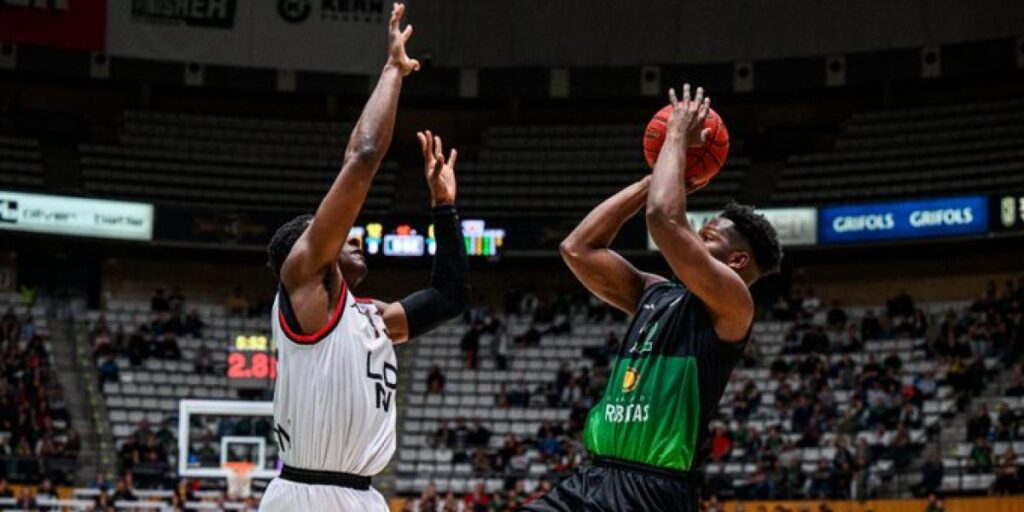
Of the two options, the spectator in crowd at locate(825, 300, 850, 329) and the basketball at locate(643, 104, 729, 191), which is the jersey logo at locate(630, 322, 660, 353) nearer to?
the basketball at locate(643, 104, 729, 191)

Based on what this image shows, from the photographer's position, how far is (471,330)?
3134cm

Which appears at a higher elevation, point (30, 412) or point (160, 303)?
point (160, 303)

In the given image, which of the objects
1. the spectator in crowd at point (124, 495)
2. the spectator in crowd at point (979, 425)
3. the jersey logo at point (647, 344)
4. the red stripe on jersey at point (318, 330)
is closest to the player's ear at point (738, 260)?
the jersey logo at point (647, 344)

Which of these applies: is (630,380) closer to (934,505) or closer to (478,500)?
(934,505)

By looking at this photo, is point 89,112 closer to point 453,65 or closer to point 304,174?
point 304,174

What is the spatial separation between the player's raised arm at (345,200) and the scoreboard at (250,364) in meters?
16.6

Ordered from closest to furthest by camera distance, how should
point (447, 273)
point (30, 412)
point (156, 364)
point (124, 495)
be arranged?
point (447, 273)
point (124, 495)
point (30, 412)
point (156, 364)

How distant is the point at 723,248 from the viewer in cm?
A: 523

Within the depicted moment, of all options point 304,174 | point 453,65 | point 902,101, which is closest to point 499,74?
point 453,65

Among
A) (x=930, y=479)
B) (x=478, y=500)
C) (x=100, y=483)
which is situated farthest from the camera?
(x=100, y=483)

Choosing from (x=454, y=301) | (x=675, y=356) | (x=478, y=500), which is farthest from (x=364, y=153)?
(x=478, y=500)

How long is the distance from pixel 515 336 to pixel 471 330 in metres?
1.08

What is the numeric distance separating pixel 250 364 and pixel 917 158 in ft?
53.2

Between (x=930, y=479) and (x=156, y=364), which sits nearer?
(x=930, y=479)
